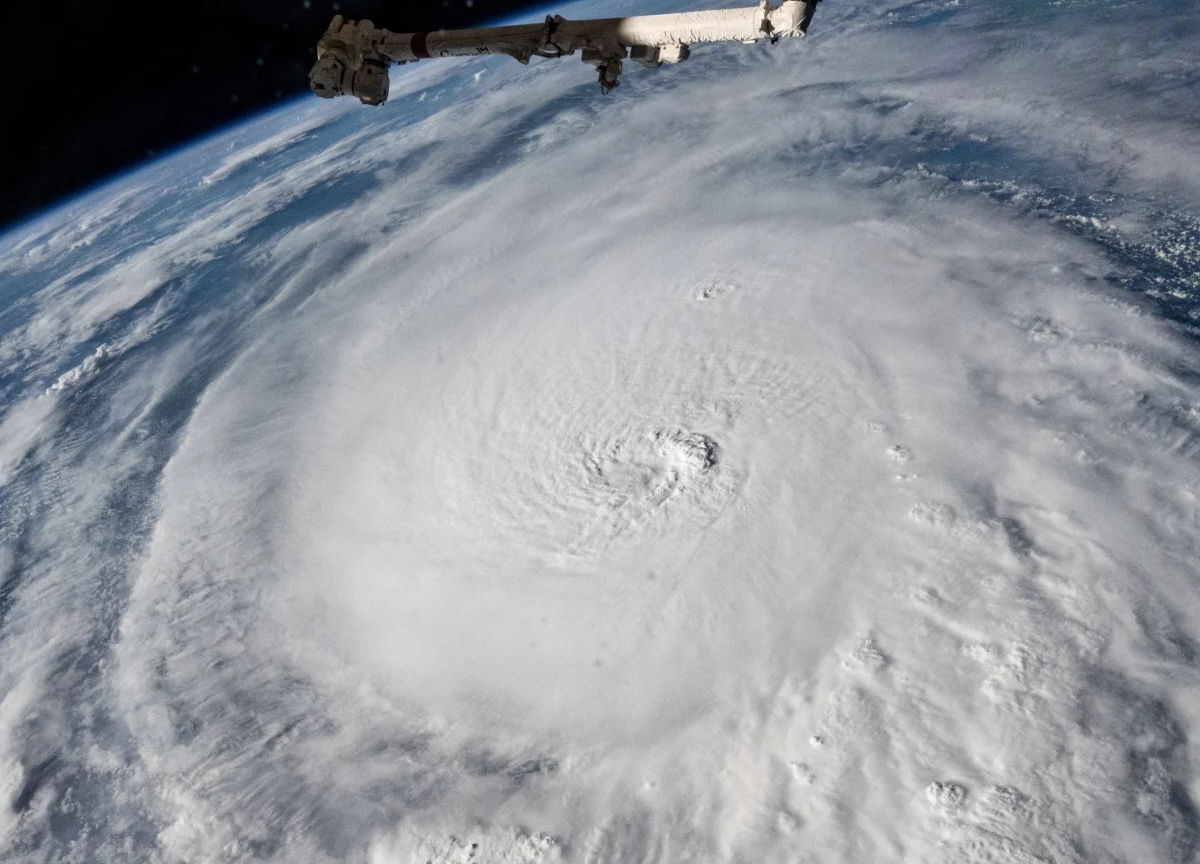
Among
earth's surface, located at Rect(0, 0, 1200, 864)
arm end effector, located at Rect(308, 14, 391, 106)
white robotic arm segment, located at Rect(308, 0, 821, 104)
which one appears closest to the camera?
white robotic arm segment, located at Rect(308, 0, 821, 104)

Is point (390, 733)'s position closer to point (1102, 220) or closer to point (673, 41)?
point (673, 41)

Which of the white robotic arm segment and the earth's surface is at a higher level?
the white robotic arm segment

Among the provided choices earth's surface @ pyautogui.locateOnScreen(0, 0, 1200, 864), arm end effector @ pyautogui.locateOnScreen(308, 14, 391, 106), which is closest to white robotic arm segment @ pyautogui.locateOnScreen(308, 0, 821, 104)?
arm end effector @ pyautogui.locateOnScreen(308, 14, 391, 106)

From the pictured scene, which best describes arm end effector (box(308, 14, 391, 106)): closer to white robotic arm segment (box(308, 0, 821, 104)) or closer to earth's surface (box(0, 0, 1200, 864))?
white robotic arm segment (box(308, 0, 821, 104))

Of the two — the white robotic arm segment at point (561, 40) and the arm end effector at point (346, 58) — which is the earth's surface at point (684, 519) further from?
the arm end effector at point (346, 58)

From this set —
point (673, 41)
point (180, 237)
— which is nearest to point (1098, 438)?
point (673, 41)
